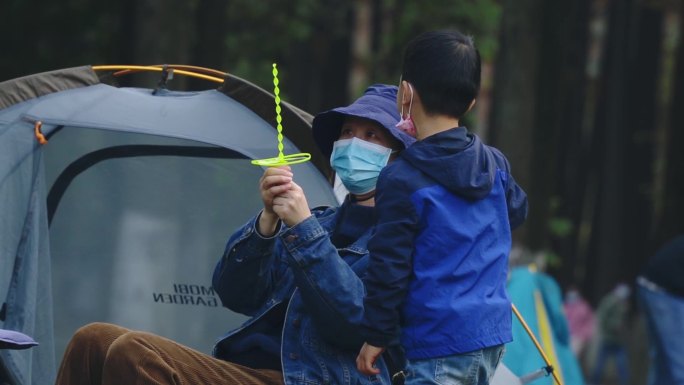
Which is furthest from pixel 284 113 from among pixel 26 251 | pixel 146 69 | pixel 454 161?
pixel 454 161

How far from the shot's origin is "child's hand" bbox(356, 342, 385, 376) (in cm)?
377

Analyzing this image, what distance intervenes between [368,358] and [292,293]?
0.58m

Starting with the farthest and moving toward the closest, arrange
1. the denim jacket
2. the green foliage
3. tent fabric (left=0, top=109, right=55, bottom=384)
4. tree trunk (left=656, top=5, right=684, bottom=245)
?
tree trunk (left=656, top=5, right=684, bottom=245) < the green foliage < tent fabric (left=0, top=109, right=55, bottom=384) < the denim jacket

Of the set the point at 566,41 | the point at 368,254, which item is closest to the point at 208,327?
the point at 368,254

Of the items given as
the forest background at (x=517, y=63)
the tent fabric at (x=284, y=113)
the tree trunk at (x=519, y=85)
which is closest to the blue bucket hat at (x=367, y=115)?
the tent fabric at (x=284, y=113)

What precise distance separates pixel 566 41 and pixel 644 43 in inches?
373

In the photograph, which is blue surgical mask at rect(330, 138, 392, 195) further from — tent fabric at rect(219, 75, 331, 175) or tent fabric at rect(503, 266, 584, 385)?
tent fabric at rect(503, 266, 584, 385)

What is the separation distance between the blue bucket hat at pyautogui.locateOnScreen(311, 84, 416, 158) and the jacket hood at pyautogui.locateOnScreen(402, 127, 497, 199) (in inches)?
16.0

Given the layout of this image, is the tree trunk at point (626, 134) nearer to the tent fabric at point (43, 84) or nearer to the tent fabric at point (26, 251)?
the tent fabric at point (43, 84)

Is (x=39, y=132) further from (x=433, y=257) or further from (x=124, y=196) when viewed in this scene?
(x=433, y=257)

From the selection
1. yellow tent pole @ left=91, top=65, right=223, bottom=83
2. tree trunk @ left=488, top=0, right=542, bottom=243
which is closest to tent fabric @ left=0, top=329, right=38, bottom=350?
yellow tent pole @ left=91, top=65, right=223, bottom=83

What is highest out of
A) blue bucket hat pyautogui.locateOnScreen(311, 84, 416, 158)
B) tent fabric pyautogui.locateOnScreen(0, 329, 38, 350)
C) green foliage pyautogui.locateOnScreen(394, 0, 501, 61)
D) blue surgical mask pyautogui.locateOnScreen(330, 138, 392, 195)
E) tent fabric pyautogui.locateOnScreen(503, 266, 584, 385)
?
green foliage pyautogui.locateOnScreen(394, 0, 501, 61)

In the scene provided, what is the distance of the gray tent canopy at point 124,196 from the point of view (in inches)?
210

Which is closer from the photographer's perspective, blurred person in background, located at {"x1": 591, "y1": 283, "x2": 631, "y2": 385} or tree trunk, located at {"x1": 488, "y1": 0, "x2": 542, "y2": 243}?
tree trunk, located at {"x1": 488, "y1": 0, "x2": 542, "y2": 243}
